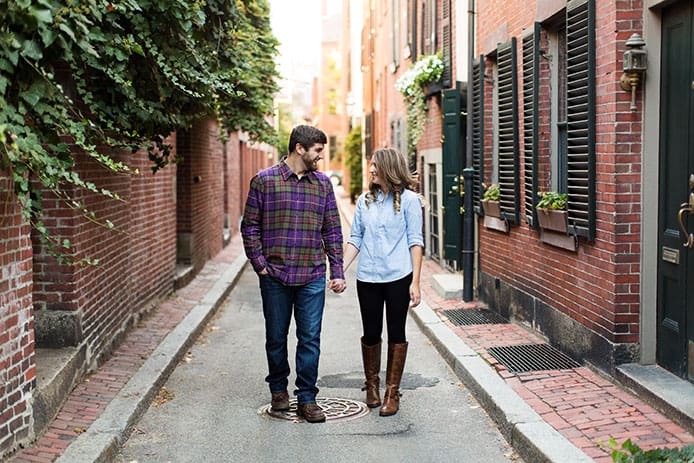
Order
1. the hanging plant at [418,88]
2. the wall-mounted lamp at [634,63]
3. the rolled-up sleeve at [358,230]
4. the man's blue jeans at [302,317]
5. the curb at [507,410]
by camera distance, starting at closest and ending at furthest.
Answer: the curb at [507,410] → the wall-mounted lamp at [634,63] → the man's blue jeans at [302,317] → the rolled-up sleeve at [358,230] → the hanging plant at [418,88]

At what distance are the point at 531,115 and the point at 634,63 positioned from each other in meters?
A: 2.66

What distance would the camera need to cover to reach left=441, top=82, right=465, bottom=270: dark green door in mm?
12859

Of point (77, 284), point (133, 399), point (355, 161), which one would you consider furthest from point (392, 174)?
point (355, 161)

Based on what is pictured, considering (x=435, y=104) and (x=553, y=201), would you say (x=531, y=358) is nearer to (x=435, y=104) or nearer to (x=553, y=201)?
(x=553, y=201)

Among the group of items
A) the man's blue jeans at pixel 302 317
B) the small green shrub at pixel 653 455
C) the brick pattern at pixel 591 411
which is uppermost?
the man's blue jeans at pixel 302 317

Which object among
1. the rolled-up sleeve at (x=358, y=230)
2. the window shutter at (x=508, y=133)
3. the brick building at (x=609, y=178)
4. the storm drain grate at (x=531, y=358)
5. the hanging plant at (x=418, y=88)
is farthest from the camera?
the hanging plant at (x=418, y=88)

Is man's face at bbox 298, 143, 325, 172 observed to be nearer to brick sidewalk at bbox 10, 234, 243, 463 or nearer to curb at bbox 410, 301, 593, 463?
curb at bbox 410, 301, 593, 463

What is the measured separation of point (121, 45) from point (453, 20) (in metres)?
9.00

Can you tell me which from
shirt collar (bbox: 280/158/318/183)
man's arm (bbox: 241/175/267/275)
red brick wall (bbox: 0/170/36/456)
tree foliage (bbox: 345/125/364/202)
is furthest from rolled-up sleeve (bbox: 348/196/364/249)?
tree foliage (bbox: 345/125/364/202)

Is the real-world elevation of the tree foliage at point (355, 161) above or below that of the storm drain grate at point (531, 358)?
above

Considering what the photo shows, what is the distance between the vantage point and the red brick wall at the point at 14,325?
201 inches

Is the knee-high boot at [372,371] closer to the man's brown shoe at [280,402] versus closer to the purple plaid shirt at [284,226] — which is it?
the man's brown shoe at [280,402]

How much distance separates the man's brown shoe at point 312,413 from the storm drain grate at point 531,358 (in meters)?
1.67

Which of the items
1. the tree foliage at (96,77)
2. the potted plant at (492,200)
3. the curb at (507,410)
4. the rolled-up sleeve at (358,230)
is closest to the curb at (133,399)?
the tree foliage at (96,77)
